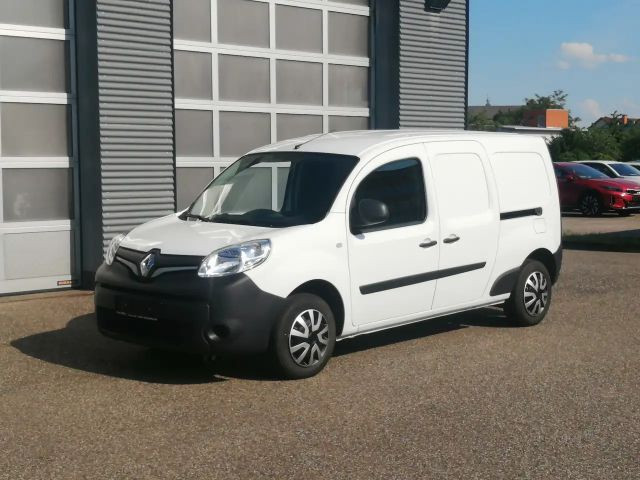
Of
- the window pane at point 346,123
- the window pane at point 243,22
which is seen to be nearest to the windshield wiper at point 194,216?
the window pane at point 243,22

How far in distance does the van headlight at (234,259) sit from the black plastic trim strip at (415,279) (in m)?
0.97

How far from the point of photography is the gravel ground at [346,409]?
5.04 m

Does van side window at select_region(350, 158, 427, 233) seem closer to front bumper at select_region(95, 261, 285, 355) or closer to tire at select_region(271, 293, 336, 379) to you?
tire at select_region(271, 293, 336, 379)

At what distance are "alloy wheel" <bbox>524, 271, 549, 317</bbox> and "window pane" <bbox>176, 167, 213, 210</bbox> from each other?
4.25 metres

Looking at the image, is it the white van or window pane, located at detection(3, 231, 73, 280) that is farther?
window pane, located at detection(3, 231, 73, 280)

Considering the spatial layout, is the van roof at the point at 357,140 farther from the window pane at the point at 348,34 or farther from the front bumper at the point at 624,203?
the front bumper at the point at 624,203

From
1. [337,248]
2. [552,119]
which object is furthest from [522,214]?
[552,119]

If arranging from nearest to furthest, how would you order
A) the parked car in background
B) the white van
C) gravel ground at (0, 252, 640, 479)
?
gravel ground at (0, 252, 640, 479), the white van, the parked car in background

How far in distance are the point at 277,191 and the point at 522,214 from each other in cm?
245

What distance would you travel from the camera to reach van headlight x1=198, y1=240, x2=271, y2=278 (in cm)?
661

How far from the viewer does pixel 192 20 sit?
37.0 ft

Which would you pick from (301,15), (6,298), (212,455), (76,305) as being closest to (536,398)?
(212,455)

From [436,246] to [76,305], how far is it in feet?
Answer: 13.1

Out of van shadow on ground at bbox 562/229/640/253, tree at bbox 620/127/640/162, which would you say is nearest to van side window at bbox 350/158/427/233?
van shadow on ground at bbox 562/229/640/253
